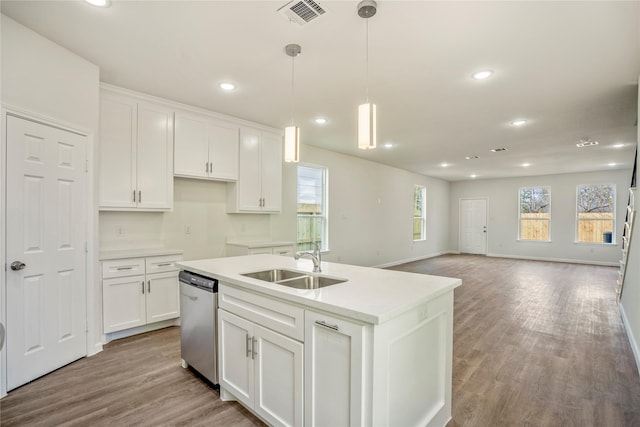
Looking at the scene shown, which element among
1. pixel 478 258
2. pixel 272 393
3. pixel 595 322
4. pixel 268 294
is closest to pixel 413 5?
pixel 268 294

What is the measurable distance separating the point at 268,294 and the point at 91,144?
234 cm

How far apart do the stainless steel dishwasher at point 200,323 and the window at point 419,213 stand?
7.62 metres

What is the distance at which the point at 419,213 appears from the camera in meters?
9.59

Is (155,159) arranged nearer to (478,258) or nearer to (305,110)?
(305,110)

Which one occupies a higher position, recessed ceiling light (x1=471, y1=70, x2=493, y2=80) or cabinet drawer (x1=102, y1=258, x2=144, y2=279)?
recessed ceiling light (x1=471, y1=70, x2=493, y2=80)

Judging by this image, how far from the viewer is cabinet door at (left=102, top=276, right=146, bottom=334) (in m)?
3.15

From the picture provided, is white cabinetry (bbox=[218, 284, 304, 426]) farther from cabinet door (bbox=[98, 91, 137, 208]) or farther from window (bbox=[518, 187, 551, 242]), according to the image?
window (bbox=[518, 187, 551, 242])

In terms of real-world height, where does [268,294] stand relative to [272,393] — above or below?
above

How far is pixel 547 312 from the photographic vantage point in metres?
4.34

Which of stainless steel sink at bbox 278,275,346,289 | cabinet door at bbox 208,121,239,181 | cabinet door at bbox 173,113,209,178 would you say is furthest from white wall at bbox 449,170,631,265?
stainless steel sink at bbox 278,275,346,289

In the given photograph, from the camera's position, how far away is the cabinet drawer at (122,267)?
10.3 feet

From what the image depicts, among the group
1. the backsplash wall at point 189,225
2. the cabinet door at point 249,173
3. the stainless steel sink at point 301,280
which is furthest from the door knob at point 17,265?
the cabinet door at point 249,173

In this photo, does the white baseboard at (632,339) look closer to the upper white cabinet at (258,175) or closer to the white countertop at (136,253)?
the upper white cabinet at (258,175)

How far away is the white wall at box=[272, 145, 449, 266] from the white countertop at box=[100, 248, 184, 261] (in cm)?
192
